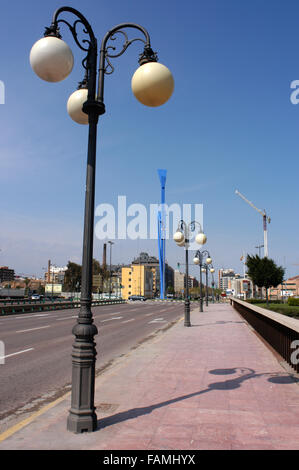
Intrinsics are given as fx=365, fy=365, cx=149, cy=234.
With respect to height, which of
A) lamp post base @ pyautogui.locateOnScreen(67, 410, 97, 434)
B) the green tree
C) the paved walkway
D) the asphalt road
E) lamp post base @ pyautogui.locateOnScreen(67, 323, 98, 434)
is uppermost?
the green tree

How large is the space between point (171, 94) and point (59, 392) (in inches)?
226

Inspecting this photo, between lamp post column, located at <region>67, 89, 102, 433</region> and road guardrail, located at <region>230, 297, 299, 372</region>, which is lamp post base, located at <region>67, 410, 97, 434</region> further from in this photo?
road guardrail, located at <region>230, 297, 299, 372</region>

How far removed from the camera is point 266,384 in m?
6.99

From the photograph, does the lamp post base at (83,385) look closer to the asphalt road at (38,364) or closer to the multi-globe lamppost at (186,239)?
the asphalt road at (38,364)

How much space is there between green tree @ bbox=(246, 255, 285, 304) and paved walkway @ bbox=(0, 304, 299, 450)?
38879 millimetres

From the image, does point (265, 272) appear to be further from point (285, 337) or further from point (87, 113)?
point (87, 113)

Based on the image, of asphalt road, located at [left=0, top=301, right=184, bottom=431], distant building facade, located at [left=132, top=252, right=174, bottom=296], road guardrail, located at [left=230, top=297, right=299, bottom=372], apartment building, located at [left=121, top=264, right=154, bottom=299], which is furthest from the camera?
A: distant building facade, located at [left=132, top=252, right=174, bottom=296]

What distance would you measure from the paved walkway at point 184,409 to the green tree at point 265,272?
38879mm

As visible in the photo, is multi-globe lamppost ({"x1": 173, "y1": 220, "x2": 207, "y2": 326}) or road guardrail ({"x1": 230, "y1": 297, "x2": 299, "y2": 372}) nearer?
road guardrail ({"x1": 230, "y1": 297, "x2": 299, "y2": 372})


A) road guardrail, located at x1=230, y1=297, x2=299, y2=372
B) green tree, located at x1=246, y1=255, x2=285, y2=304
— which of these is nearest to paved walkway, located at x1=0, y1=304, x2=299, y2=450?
road guardrail, located at x1=230, y1=297, x2=299, y2=372

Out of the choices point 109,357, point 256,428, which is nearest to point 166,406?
point 256,428

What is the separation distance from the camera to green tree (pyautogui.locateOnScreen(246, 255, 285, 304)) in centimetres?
4666

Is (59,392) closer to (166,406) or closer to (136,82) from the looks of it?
(166,406)

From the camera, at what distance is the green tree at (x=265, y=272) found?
4666 centimetres
